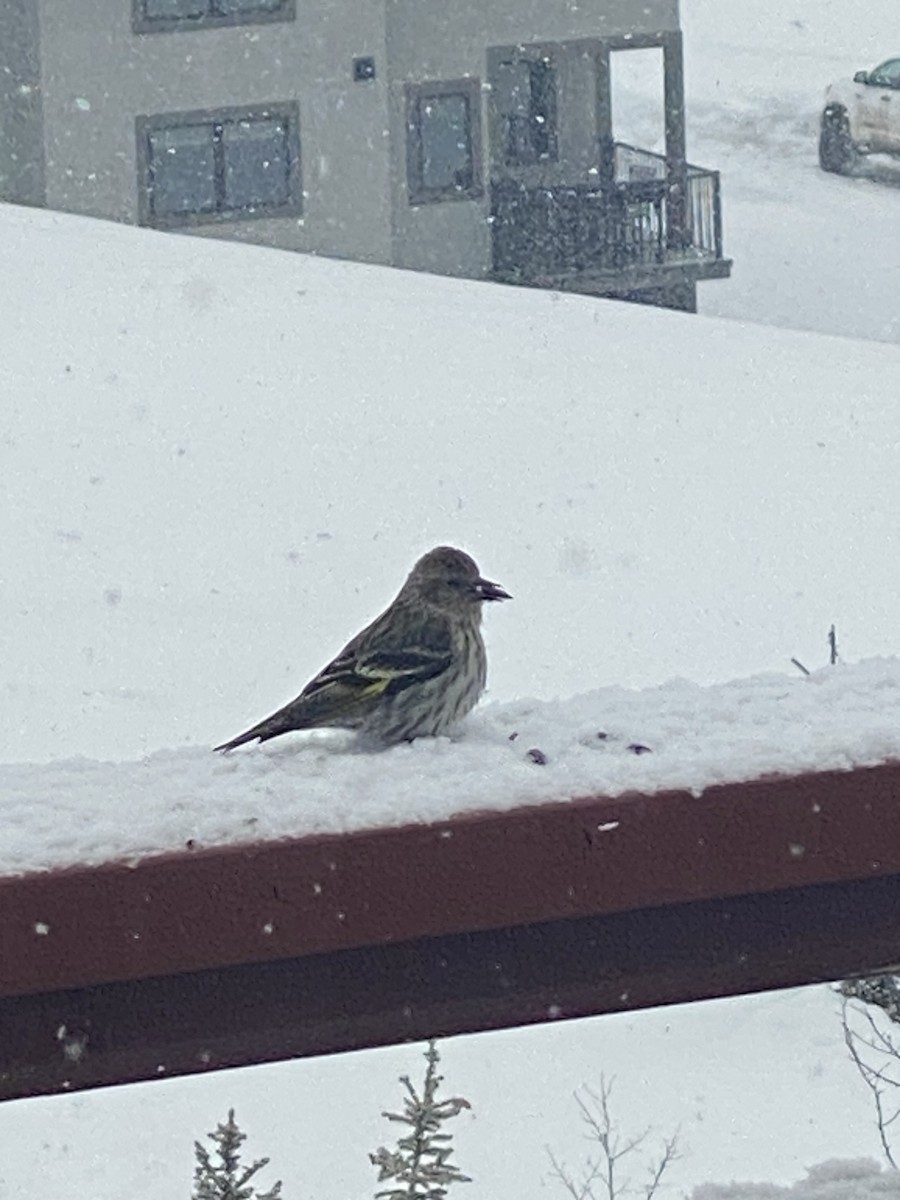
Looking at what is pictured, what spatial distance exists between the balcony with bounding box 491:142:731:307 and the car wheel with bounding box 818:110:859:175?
9.99 metres

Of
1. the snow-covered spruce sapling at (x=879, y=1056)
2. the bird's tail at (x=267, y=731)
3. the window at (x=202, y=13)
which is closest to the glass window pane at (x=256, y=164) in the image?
the window at (x=202, y=13)

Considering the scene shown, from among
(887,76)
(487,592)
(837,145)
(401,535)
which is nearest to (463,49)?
(401,535)

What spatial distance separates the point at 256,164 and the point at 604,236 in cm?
362

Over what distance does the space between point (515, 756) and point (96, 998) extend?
19.1 inches

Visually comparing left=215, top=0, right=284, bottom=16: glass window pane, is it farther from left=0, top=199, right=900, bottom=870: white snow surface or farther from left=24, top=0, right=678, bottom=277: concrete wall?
left=0, top=199, right=900, bottom=870: white snow surface

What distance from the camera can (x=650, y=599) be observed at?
15.3m

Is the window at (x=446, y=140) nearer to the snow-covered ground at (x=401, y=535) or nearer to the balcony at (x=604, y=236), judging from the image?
the balcony at (x=604, y=236)

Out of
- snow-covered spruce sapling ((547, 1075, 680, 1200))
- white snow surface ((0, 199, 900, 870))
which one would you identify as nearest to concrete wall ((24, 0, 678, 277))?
white snow surface ((0, 199, 900, 870))

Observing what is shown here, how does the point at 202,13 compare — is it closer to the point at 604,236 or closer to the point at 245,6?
the point at 245,6

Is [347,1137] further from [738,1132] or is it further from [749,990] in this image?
[749,990]

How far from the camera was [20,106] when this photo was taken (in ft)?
77.6

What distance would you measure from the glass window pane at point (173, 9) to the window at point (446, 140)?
2.39m

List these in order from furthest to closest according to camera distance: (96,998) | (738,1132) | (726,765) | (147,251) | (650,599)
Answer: (147,251), (650,599), (738,1132), (726,765), (96,998)

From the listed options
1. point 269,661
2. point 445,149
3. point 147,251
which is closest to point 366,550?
point 269,661
